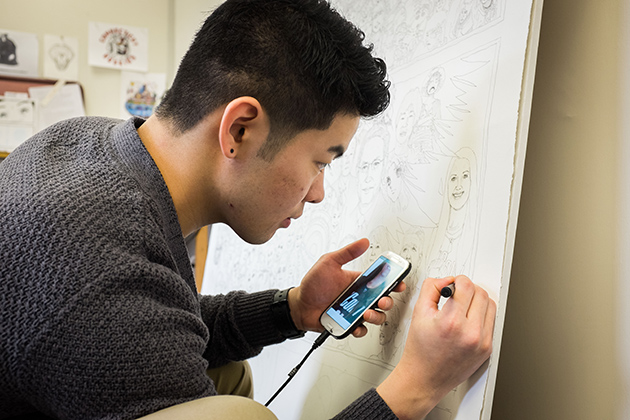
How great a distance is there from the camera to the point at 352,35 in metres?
0.76

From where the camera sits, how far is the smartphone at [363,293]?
0.74 meters

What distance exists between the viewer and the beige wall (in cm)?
65

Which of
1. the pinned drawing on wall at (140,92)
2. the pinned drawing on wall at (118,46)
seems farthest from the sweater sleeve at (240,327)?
the pinned drawing on wall at (118,46)

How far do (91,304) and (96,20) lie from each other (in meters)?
2.05

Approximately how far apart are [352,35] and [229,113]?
22 centimetres

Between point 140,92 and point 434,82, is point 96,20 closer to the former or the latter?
point 140,92

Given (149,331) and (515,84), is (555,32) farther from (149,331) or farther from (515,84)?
(149,331)

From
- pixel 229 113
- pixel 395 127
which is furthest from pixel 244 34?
pixel 395 127

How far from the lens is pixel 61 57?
7.14ft

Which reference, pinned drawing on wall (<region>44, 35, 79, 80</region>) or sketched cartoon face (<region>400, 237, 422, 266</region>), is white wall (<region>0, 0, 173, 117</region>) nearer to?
pinned drawing on wall (<region>44, 35, 79, 80</region>)

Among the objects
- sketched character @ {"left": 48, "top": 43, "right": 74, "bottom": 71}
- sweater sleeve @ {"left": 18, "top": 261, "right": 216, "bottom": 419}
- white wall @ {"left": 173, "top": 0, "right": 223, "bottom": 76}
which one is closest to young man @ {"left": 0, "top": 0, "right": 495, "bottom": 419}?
sweater sleeve @ {"left": 18, "top": 261, "right": 216, "bottom": 419}

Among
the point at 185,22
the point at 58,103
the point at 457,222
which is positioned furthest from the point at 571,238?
the point at 58,103

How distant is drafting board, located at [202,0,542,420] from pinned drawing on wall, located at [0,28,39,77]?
5.35 ft

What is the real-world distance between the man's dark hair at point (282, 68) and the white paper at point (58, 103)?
165 cm
